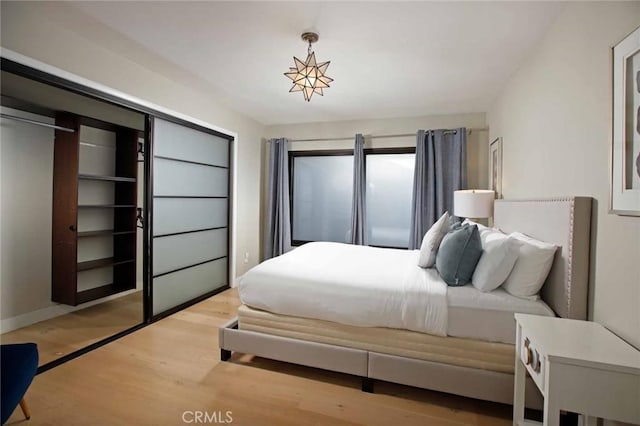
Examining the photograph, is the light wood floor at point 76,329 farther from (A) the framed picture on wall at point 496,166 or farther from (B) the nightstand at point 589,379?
(A) the framed picture on wall at point 496,166

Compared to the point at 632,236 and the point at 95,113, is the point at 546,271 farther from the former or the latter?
the point at 95,113

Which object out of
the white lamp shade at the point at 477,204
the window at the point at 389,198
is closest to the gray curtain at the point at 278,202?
the window at the point at 389,198

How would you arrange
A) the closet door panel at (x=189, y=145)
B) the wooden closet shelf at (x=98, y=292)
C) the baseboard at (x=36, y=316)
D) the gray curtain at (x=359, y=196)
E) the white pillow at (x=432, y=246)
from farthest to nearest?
the gray curtain at (x=359, y=196)
the wooden closet shelf at (x=98, y=292)
the closet door panel at (x=189, y=145)
the baseboard at (x=36, y=316)
the white pillow at (x=432, y=246)

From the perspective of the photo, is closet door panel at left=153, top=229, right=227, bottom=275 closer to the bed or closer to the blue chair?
the bed

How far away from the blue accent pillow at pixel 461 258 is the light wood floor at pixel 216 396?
0.78 meters

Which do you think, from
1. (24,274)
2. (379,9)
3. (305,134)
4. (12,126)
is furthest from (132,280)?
(379,9)

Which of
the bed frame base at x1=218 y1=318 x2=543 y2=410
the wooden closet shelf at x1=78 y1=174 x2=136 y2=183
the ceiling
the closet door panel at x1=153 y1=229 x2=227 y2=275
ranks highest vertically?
the ceiling

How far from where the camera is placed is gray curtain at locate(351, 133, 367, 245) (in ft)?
14.4

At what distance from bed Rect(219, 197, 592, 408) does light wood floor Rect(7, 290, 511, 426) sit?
13 cm

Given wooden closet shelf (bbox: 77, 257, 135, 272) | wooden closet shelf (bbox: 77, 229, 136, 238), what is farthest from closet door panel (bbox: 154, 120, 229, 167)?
wooden closet shelf (bbox: 77, 257, 135, 272)

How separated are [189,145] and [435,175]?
3170 mm

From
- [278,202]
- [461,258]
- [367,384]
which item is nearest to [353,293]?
[367,384]

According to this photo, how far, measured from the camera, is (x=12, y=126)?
2.82 meters

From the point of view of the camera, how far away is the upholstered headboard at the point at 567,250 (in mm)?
1595
